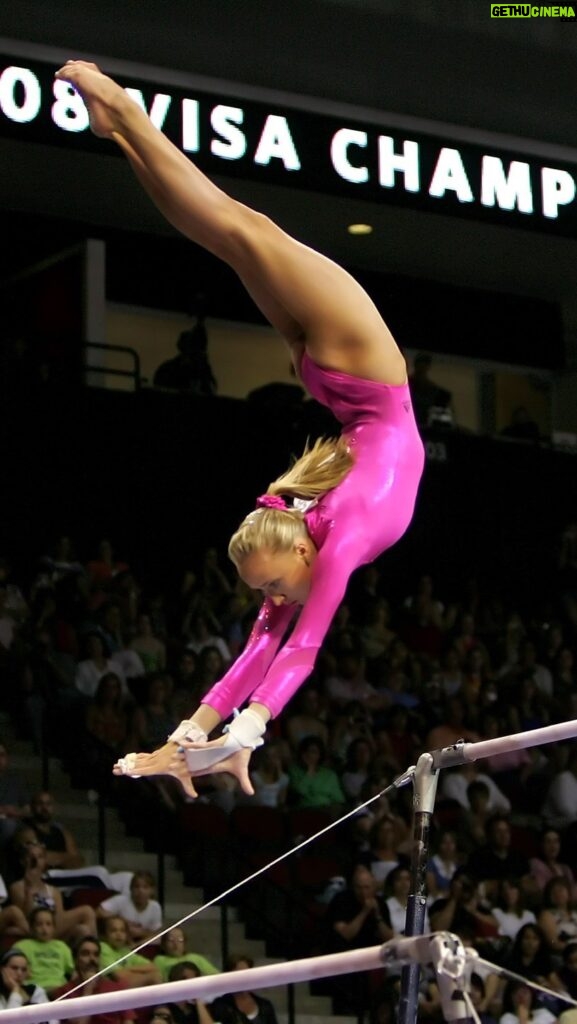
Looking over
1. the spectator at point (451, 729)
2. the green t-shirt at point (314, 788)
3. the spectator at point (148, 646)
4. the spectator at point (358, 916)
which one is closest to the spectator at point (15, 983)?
the spectator at point (358, 916)

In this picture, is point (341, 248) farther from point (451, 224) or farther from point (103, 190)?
point (103, 190)

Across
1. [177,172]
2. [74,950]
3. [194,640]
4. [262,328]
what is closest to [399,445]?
[177,172]

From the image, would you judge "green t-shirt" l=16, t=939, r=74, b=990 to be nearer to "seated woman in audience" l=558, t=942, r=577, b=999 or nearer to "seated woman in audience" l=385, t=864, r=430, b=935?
"seated woman in audience" l=385, t=864, r=430, b=935

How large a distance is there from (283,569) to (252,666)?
0.33m

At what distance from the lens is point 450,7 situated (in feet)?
34.6

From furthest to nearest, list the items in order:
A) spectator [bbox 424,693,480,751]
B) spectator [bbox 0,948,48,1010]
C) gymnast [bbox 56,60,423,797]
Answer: spectator [bbox 424,693,480,751]
spectator [bbox 0,948,48,1010]
gymnast [bbox 56,60,423,797]

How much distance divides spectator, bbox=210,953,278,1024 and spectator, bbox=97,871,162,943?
45 centimetres

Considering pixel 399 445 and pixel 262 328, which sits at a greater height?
pixel 262 328

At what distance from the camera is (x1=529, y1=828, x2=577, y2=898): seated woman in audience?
10.1m

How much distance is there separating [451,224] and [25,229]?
3.09 meters

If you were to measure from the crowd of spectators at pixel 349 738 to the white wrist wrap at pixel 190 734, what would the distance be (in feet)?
11.2

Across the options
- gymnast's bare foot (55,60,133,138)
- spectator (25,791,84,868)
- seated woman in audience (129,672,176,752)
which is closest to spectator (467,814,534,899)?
seated woman in audience (129,672,176,752)

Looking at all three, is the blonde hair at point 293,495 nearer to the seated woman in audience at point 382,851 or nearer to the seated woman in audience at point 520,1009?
the seated woman in audience at point 520,1009

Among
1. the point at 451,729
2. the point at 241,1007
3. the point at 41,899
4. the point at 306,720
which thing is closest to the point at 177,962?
the point at 241,1007
